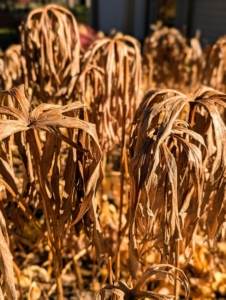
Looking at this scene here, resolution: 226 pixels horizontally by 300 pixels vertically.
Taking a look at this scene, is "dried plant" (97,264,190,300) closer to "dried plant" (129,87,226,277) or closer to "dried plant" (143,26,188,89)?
"dried plant" (129,87,226,277)

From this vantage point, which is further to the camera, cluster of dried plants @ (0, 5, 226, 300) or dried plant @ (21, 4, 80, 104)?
dried plant @ (21, 4, 80, 104)

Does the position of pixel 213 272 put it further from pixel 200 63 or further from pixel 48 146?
pixel 200 63

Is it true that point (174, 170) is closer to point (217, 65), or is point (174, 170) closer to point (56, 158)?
point (56, 158)

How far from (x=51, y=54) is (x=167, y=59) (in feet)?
7.18

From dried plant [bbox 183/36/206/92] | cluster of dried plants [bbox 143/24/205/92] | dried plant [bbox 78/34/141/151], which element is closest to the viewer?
dried plant [bbox 78/34/141/151]

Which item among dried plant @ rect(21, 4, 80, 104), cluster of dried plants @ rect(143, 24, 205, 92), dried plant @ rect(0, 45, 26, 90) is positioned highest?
dried plant @ rect(21, 4, 80, 104)

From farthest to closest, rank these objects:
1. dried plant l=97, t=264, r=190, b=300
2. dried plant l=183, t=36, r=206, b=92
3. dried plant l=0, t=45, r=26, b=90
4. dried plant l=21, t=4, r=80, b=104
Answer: dried plant l=183, t=36, r=206, b=92 < dried plant l=0, t=45, r=26, b=90 < dried plant l=21, t=4, r=80, b=104 < dried plant l=97, t=264, r=190, b=300

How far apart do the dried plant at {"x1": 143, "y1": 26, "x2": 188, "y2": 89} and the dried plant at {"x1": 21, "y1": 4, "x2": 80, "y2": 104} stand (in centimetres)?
181

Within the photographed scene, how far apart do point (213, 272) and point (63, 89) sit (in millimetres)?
1028

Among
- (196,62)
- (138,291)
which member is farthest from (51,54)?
(196,62)

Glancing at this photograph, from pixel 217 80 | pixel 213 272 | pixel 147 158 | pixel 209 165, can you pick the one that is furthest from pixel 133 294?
pixel 217 80

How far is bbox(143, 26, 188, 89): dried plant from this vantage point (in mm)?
3400

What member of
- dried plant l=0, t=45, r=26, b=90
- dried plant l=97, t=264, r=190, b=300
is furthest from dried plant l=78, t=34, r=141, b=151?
dried plant l=97, t=264, r=190, b=300

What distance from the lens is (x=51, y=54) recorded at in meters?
1.55
